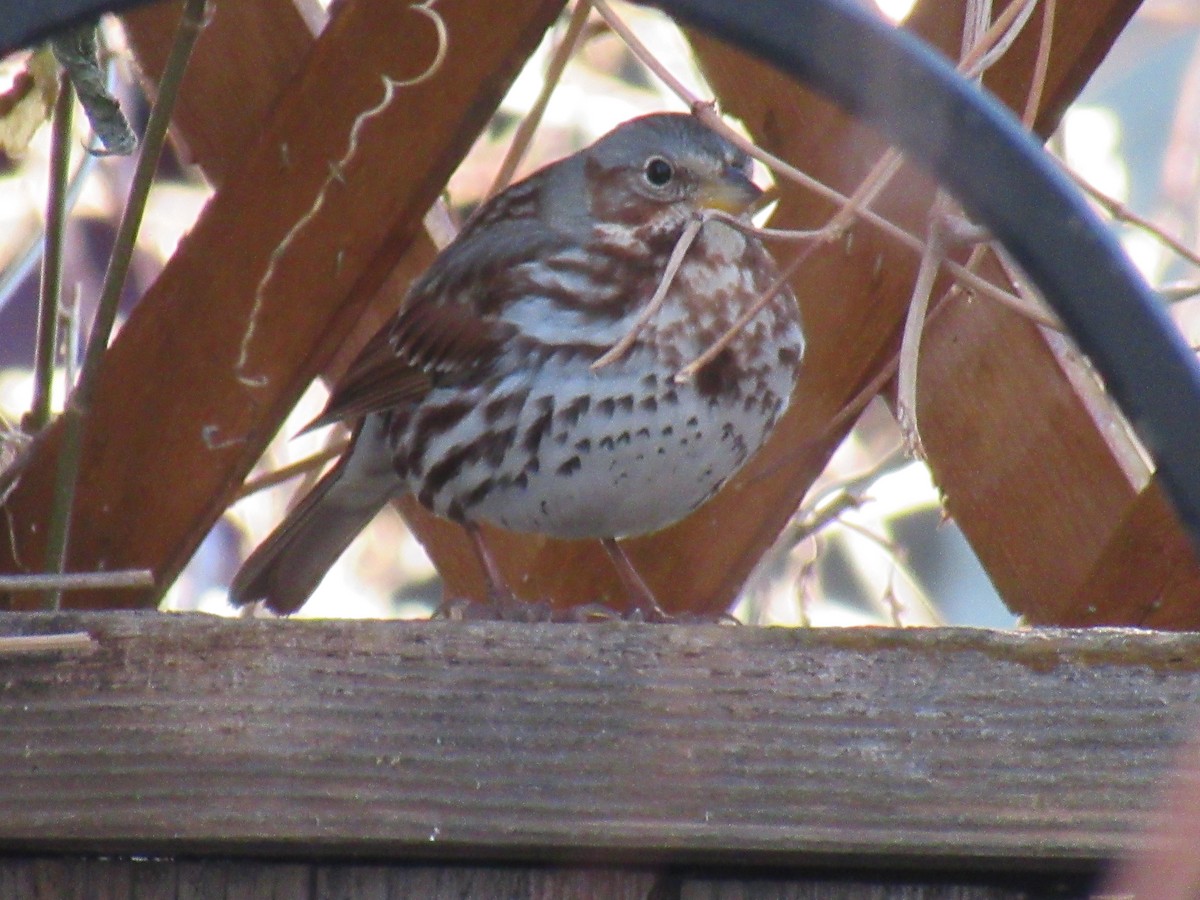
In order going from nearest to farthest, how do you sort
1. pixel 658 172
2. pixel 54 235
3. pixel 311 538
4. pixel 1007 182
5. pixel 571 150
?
pixel 1007 182
pixel 54 235
pixel 658 172
pixel 311 538
pixel 571 150

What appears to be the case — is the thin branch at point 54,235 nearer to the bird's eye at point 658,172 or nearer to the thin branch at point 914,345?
the bird's eye at point 658,172

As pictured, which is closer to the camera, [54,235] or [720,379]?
[54,235]

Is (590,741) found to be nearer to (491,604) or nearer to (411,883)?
(411,883)

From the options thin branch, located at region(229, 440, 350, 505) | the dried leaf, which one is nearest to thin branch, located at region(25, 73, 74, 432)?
the dried leaf

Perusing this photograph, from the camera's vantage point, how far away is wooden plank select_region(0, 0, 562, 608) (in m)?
2.11

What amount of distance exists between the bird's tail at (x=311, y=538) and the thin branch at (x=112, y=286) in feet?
2.04

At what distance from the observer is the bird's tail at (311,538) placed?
2689 millimetres

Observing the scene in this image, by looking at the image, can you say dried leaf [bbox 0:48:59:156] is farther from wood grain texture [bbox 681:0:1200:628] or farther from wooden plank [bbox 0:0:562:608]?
wood grain texture [bbox 681:0:1200:628]

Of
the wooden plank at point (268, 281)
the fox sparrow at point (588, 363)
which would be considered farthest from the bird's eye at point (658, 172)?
the wooden plank at point (268, 281)

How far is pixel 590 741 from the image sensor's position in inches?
52.3

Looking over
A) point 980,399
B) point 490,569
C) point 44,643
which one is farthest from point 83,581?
point 980,399

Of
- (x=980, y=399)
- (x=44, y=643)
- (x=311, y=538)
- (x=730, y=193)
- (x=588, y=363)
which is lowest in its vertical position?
(x=44, y=643)

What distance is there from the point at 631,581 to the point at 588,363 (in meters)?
0.28

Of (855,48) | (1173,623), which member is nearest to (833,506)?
(1173,623)
